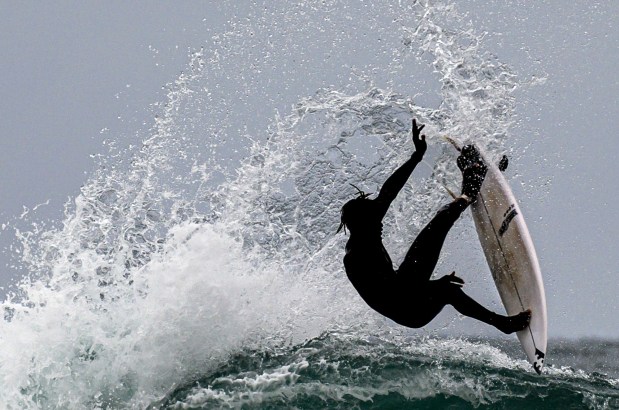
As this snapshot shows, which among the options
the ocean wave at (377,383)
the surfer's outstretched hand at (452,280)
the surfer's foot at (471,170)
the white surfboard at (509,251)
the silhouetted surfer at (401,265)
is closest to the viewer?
the silhouetted surfer at (401,265)

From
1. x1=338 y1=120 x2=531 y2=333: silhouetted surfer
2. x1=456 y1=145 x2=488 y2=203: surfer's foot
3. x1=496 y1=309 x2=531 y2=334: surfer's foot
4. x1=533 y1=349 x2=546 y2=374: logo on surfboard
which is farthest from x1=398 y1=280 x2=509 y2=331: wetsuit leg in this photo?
x1=456 y1=145 x2=488 y2=203: surfer's foot

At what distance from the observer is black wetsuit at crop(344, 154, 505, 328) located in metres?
7.10

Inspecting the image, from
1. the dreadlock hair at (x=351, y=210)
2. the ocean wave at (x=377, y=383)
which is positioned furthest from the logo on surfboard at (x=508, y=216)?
the dreadlock hair at (x=351, y=210)

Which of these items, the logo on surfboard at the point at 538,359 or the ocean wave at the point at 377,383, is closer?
the logo on surfboard at the point at 538,359

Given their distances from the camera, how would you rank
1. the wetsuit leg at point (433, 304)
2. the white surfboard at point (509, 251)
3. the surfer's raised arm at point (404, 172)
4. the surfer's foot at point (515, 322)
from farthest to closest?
the white surfboard at point (509, 251)
the surfer's foot at point (515, 322)
the wetsuit leg at point (433, 304)
the surfer's raised arm at point (404, 172)

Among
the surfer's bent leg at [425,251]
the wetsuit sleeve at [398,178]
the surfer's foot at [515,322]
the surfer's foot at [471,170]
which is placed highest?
the surfer's foot at [471,170]

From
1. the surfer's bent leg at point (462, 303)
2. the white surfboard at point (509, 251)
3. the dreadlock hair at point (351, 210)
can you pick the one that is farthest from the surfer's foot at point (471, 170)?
the dreadlock hair at point (351, 210)

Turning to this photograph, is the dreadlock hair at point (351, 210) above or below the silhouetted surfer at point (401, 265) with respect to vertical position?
above

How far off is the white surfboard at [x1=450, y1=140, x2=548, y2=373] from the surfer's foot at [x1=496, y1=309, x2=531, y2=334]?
0.16 ft

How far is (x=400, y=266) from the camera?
7219mm

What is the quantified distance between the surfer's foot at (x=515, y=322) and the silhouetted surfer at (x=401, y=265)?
21.3 inches

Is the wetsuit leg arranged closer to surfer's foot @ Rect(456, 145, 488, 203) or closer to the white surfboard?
the white surfboard

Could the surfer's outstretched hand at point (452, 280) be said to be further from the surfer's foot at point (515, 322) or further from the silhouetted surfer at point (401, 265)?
the surfer's foot at point (515, 322)

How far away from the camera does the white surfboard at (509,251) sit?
7.96m
